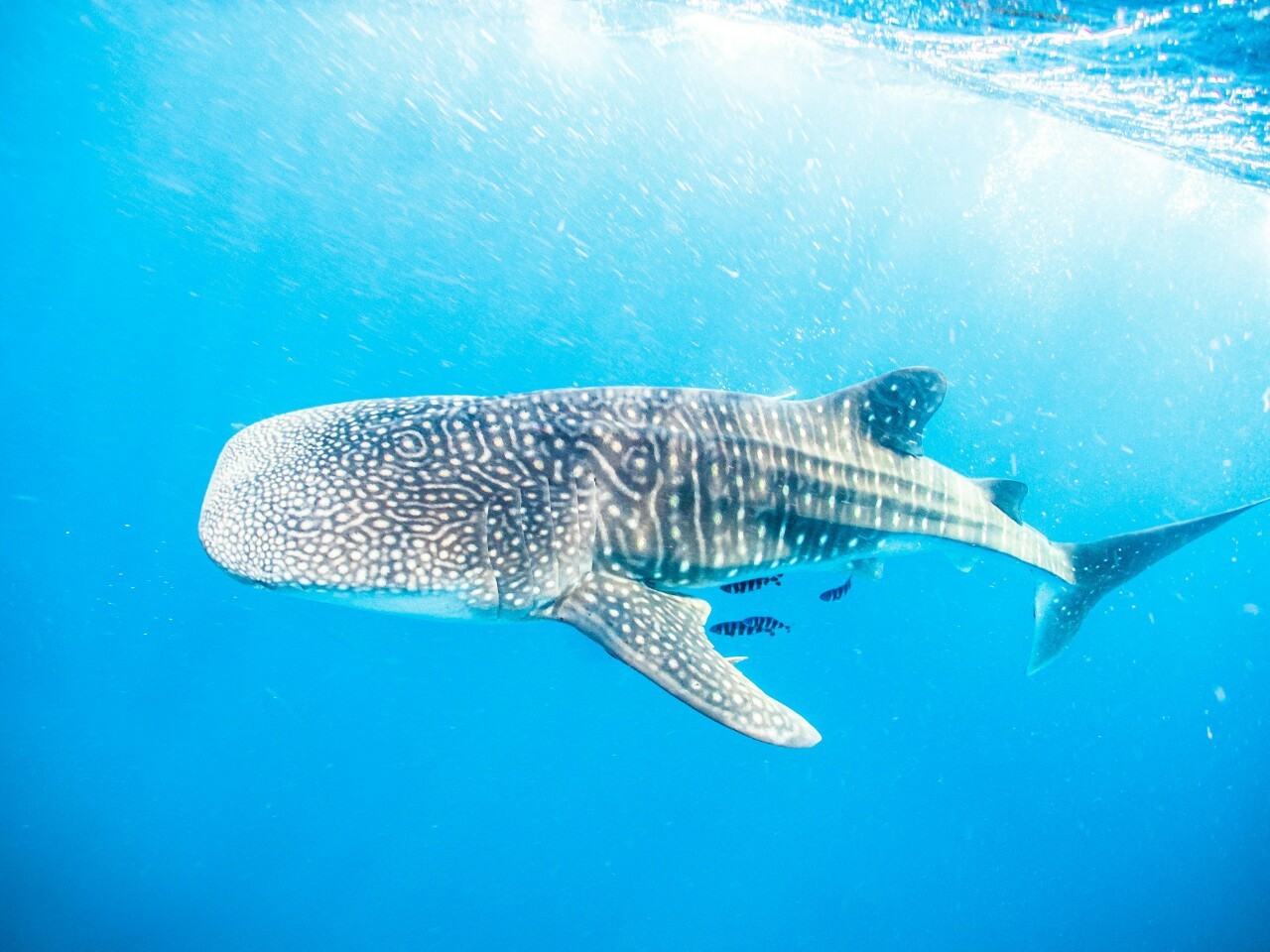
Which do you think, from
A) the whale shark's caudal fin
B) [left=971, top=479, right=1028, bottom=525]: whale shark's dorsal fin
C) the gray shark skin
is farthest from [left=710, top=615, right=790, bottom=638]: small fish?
the whale shark's caudal fin

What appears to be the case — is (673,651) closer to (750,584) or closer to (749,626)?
(750,584)

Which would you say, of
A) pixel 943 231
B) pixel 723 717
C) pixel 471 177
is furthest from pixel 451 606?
pixel 943 231

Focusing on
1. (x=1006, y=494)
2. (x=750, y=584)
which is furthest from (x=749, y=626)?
(x=1006, y=494)

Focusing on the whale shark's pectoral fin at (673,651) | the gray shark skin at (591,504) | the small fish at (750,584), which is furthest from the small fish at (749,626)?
the whale shark's pectoral fin at (673,651)

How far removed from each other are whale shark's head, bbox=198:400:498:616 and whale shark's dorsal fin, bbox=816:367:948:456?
2.86 m

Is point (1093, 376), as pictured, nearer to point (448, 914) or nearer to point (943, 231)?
point (943, 231)

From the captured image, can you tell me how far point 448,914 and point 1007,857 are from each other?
791 inches

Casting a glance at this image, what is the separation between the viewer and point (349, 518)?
3.35 m

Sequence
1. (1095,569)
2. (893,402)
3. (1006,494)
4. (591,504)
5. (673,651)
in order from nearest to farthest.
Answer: (673,651)
(591,504)
(893,402)
(1006,494)
(1095,569)

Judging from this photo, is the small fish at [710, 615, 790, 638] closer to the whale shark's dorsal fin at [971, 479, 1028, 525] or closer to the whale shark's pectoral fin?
the whale shark's dorsal fin at [971, 479, 1028, 525]

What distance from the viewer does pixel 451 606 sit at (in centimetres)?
360

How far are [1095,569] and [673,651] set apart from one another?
5.25 metres

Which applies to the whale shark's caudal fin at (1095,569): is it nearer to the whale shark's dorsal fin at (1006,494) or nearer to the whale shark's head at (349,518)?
the whale shark's dorsal fin at (1006,494)

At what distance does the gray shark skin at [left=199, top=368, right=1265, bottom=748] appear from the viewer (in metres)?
3.31
